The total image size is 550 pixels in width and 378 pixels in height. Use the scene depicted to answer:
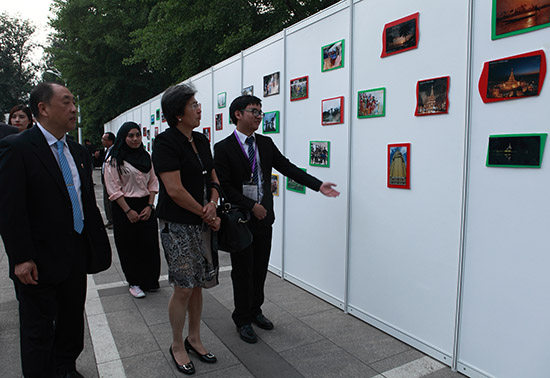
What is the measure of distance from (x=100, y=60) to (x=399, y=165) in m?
24.2

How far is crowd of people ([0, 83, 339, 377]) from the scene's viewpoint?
89.4 inches

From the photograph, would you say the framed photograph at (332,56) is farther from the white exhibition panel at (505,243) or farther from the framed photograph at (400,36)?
the white exhibition panel at (505,243)

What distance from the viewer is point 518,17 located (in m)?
2.37

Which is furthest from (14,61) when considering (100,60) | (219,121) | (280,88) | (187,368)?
(187,368)

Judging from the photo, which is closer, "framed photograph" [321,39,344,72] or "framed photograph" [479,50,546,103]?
"framed photograph" [479,50,546,103]

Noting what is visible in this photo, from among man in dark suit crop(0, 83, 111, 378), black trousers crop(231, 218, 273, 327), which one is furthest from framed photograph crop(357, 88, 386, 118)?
man in dark suit crop(0, 83, 111, 378)

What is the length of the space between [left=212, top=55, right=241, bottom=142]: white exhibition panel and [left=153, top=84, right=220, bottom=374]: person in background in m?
3.26

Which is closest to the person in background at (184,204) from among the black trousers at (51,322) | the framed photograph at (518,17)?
the black trousers at (51,322)

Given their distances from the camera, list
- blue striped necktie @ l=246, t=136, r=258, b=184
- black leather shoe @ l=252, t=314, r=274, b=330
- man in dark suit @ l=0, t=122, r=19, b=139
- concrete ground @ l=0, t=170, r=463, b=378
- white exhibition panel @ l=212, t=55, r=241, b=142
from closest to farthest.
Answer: concrete ground @ l=0, t=170, r=463, b=378
blue striped necktie @ l=246, t=136, r=258, b=184
black leather shoe @ l=252, t=314, r=274, b=330
man in dark suit @ l=0, t=122, r=19, b=139
white exhibition panel @ l=212, t=55, r=241, b=142

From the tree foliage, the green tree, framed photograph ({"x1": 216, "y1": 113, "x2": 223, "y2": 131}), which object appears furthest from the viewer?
the tree foliage

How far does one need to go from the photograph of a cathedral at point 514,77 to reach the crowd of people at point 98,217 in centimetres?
144

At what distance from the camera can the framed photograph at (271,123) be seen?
4.95 m

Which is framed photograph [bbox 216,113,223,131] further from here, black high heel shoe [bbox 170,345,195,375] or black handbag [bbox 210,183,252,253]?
black high heel shoe [bbox 170,345,195,375]

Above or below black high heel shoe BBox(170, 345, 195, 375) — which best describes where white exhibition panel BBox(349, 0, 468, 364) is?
above
